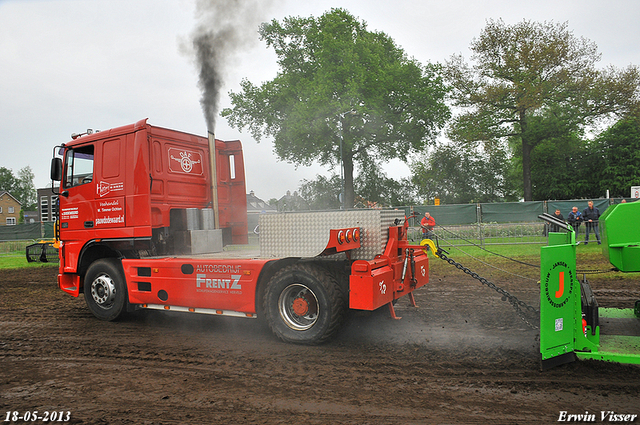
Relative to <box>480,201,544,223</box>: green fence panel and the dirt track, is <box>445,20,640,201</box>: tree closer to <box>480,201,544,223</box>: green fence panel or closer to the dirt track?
<box>480,201,544,223</box>: green fence panel

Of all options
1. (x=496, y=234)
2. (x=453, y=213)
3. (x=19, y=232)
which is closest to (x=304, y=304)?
(x=496, y=234)

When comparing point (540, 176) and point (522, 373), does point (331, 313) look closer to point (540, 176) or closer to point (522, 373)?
point (522, 373)

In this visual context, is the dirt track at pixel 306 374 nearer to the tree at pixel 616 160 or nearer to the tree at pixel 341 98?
the tree at pixel 341 98

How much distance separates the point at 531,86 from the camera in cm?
2953

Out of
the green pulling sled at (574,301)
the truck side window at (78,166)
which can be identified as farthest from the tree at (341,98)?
the green pulling sled at (574,301)

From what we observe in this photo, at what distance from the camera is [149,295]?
637 cm

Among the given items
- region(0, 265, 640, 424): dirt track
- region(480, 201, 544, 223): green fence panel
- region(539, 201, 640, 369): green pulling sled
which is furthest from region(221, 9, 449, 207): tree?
region(539, 201, 640, 369): green pulling sled

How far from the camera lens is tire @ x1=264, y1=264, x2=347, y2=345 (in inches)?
198

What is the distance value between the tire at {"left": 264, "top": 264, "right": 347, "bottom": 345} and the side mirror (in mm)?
4363

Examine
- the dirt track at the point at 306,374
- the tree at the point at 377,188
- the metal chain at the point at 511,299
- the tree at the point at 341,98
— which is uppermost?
the tree at the point at 341,98

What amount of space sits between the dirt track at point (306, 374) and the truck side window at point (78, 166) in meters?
2.29


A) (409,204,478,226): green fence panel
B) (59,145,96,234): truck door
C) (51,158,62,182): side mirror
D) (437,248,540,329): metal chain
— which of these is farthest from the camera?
(409,204,478,226): green fence panel

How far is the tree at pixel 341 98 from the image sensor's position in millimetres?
27359

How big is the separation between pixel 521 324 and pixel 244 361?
144 inches
